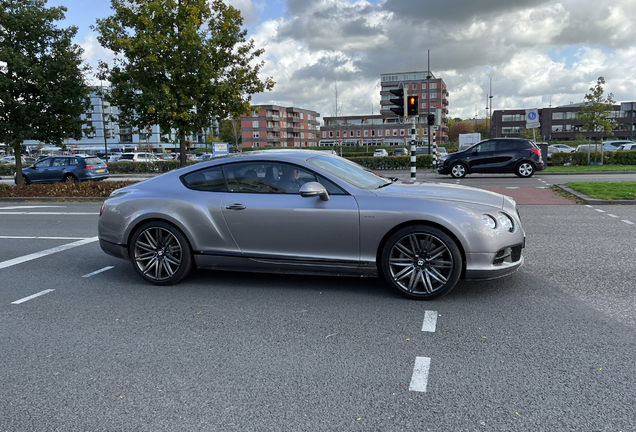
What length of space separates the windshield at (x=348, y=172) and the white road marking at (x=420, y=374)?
204cm

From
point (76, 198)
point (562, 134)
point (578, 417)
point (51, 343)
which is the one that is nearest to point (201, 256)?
point (51, 343)

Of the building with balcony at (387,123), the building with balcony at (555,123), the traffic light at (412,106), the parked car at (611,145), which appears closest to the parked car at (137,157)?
the traffic light at (412,106)

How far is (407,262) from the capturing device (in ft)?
15.0

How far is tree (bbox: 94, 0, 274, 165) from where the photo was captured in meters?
17.4

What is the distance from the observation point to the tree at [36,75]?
56.2 ft

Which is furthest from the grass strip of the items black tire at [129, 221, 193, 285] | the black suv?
black tire at [129, 221, 193, 285]

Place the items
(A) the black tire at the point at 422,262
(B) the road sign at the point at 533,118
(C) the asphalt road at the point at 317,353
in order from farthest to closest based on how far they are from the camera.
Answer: (B) the road sign at the point at 533,118, (A) the black tire at the point at 422,262, (C) the asphalt road at the point at 317,353

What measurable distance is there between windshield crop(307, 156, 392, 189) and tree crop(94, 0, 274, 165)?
1347 centimetres

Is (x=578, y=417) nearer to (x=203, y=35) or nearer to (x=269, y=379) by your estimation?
(x=269, y=379)

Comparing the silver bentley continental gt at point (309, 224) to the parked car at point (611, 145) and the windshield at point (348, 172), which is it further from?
the parked car at point (611, 145)

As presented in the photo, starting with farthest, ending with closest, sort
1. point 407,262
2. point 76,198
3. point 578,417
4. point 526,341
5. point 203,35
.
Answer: point 203,35, point 76,198, point 407,262, point 526,341, point 578,417

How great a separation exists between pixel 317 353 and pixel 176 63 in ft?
54.0

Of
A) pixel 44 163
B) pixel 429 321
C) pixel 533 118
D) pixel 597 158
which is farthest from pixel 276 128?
pixel 429 321

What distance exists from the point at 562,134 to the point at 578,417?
12191 cm
